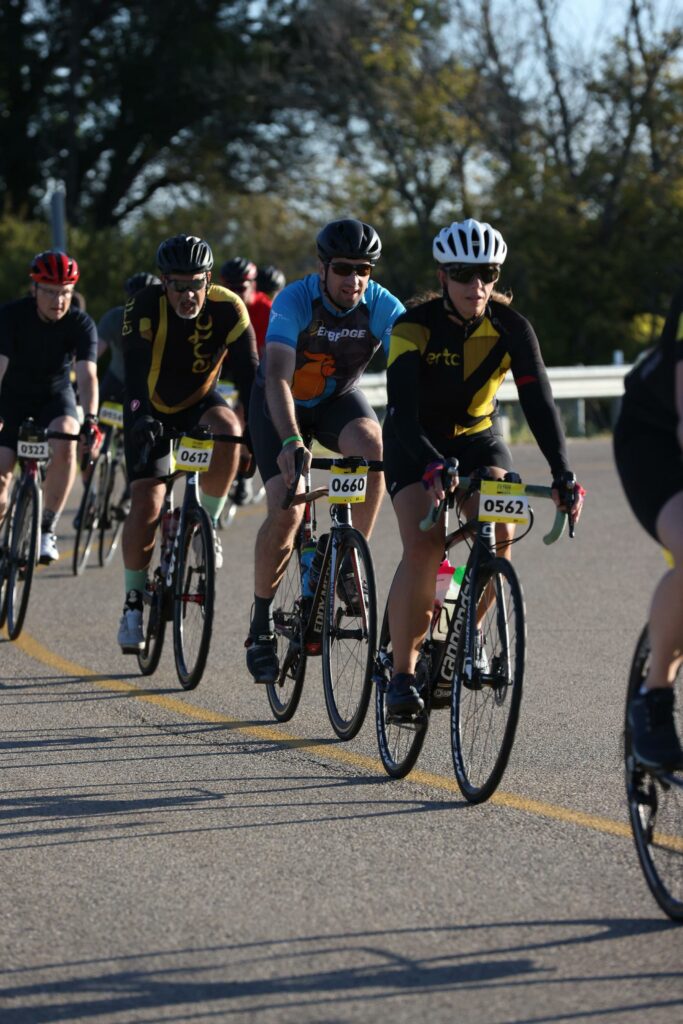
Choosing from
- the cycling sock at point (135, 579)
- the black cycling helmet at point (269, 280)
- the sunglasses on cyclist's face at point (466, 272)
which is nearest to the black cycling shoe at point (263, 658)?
the cycling sock at point (135, 579)

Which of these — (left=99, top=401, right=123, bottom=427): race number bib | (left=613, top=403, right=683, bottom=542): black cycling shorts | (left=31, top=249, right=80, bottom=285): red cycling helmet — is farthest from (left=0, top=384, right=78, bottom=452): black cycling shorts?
(left=613, top=403, right=683, bottom=542): black cycling shorts

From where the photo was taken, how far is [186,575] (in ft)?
28.7

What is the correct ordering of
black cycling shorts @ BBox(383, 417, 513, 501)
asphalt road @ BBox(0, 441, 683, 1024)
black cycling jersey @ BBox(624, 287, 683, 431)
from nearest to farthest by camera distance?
asphalt road @ BBox(0, 441, 683, 1024) → black cycling jersey @ BBox(624, 287, 683, 431) → black cycling shorts @ BBox(383, 417, 513, 501)

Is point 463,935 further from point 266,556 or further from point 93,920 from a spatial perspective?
point 266,556

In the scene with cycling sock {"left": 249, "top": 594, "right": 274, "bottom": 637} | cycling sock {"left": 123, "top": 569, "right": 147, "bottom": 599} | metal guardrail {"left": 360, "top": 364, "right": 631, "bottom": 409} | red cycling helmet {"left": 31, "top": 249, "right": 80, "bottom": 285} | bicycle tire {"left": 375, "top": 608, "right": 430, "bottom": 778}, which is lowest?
bicycle tire {"left": 375, "top": 608, "right": 430, "bottom": 778}

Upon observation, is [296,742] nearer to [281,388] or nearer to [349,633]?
[349,633]

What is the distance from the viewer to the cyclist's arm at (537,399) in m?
6.49

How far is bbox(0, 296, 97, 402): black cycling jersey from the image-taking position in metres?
10.6

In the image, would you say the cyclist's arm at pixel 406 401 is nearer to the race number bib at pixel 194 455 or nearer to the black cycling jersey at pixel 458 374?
the black cycling jersey at pixel 458 374

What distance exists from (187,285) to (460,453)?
2.36m

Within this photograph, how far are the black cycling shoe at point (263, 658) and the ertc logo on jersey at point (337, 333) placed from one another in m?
1.37

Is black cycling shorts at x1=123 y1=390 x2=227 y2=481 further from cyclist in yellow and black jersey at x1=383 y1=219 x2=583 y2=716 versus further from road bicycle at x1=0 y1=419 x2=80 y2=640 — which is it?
cyclist in yellow and black jersey at x1=383 y1=219 x2=583 y2=716

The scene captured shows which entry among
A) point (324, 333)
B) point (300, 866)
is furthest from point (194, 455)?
point (300, 866)

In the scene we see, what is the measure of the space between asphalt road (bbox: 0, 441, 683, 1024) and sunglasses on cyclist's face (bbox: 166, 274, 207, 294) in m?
1.94
